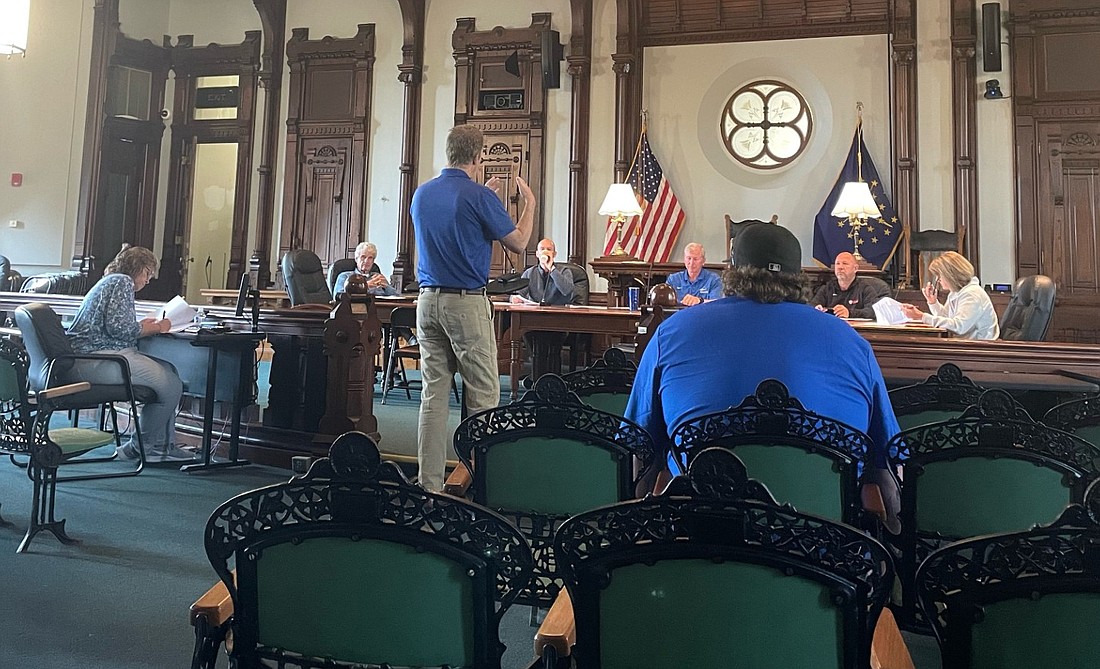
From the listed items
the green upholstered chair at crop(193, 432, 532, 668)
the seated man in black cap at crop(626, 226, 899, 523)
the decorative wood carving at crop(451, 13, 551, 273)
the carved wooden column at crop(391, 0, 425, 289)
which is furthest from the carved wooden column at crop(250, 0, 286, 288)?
the green upholstered chair at crop(193, 432, 532, 668)

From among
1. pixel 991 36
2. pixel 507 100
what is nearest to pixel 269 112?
pixel 507 100

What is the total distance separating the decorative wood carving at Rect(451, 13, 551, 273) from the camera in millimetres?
9195

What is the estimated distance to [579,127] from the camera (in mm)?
8969

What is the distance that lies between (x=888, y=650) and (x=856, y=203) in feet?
20.7

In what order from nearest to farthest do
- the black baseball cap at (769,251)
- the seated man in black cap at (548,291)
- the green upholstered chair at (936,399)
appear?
the black baseball cap at (769,251)
the green upholstered chair at (936,399)
the seated man in black cap at (548,291)

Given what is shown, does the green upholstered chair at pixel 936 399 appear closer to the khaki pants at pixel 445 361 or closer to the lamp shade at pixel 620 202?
the khaki pants at pixel 445 361

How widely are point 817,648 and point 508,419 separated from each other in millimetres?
1026

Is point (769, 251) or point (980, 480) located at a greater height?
point (769, 251)

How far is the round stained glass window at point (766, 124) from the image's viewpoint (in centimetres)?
869

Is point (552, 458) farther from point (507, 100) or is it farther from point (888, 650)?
point (507, 100)

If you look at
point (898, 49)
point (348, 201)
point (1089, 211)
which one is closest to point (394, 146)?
point (348, 201)

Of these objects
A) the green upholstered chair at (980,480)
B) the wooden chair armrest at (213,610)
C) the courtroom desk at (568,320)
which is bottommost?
the wooden chair armrest at (213,610)

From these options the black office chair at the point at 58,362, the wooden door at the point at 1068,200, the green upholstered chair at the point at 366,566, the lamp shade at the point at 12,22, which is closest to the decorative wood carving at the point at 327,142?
the lamp shade at the point at 12,22

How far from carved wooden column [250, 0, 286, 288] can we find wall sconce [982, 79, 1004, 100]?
8084mm
